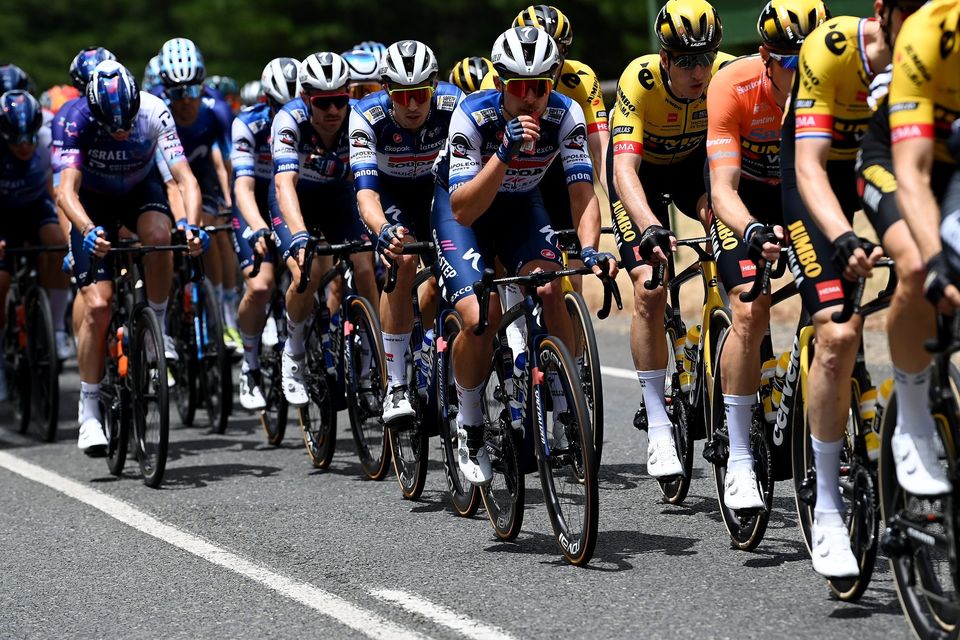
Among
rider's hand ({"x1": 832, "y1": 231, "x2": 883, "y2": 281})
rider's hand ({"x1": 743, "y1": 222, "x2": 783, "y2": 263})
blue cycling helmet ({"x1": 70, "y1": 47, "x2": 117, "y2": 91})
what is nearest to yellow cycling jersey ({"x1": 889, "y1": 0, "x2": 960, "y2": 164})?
rider's hand ({"x1": 832, "y1": 231, "x2": 883, "y2": 281})

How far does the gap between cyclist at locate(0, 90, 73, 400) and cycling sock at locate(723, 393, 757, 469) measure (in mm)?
5634

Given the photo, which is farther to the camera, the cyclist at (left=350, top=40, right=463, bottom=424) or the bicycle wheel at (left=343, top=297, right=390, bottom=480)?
the bicycle wheel at (left=343, top=297, right=390, bottom=480)

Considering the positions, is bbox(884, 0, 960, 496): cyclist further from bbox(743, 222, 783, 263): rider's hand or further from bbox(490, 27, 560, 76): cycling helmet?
bbox(490, 27, 560, 76): cycling helmet

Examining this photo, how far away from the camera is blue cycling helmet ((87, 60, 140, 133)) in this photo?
28.2 feet

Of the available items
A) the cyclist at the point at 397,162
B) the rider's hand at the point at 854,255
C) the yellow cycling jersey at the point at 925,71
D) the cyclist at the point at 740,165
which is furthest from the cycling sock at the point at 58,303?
the yellow cycling jersey at the point at 925,71

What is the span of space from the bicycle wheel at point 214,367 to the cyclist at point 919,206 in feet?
19.8

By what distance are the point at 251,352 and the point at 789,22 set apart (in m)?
4.74

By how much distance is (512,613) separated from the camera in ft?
18.1

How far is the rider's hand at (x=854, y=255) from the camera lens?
15.5 ft

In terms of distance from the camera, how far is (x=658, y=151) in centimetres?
773

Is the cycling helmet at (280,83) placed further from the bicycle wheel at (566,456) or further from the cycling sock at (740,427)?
the cycling sock at (740,427)

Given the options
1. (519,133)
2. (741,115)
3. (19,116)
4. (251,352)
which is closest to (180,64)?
(19,116)

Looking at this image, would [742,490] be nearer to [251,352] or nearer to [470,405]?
[470,405]

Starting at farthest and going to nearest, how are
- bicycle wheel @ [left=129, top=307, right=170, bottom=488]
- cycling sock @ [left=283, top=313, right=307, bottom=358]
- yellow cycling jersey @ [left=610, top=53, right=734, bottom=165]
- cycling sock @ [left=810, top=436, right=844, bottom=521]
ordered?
cycling sock @ [left=283, top=313, right=307, bottom=358]
bicycle wheel @ [left=129, top=307, right=170, bottom=488]
yellow cycling jersey @ [left=610, top=53, right=734, bottom=165]
cycling sock @ [left=810, top=436, right=844, bottom=521]
